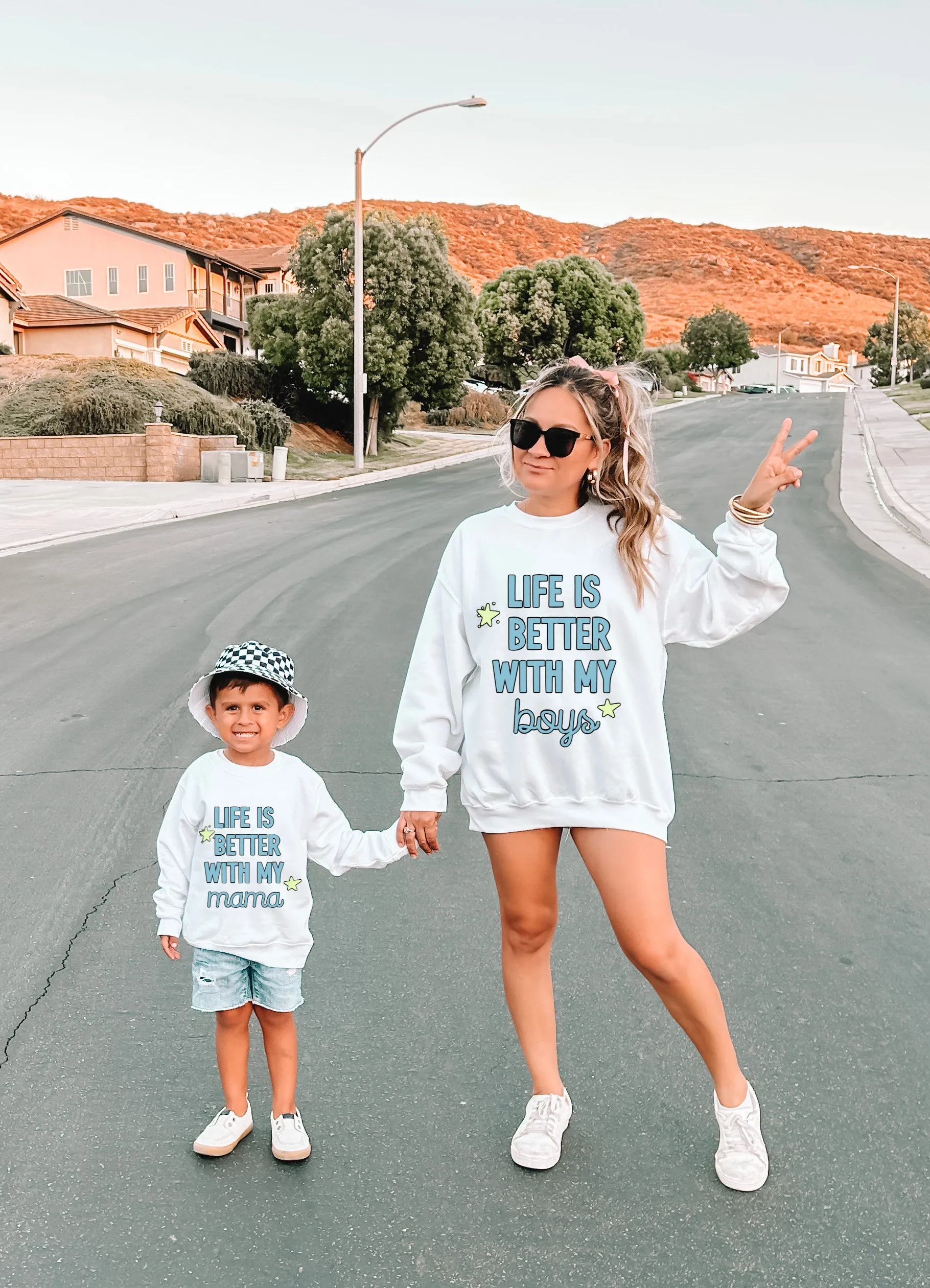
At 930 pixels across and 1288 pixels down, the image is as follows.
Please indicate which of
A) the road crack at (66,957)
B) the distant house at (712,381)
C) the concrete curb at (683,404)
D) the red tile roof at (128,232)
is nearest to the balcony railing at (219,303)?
the red tile roof at (128,232)

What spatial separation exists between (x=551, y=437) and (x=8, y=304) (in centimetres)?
4619

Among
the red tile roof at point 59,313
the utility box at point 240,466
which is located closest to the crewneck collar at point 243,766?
the utility box at point 240,466

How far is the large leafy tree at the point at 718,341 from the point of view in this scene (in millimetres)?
99938

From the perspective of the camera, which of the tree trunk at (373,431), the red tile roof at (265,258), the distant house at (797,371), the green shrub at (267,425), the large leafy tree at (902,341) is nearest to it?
the green shrub at (267,425)

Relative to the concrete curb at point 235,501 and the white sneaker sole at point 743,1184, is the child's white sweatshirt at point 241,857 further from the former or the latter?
the concrete curb at point 235,501

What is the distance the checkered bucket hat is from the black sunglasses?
77 centimetres

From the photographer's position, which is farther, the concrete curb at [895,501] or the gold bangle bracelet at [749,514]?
the concrete curb at [895,501]

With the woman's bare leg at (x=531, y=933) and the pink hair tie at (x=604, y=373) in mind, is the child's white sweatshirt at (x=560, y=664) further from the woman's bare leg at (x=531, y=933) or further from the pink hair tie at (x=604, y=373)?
the pink hair tie at (x=604, y=373)

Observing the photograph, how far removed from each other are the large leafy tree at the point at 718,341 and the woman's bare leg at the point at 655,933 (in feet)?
339

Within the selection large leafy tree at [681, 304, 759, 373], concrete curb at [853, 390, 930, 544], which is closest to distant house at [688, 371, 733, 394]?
large leafy tree at [681, 304, 759, 373]

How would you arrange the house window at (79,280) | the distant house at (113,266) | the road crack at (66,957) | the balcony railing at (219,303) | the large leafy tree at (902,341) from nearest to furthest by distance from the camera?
1. the road crack at (66,957)
2. the distant house at (113,266)
3. the balcony railing at (219,303)
4. the house window at (79,280)
5. the large leafy tree at (902,341)

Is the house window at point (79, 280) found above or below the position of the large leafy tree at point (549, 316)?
above

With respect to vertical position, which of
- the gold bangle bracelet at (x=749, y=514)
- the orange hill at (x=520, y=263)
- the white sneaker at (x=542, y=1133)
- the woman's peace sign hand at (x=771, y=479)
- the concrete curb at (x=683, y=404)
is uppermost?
the orange hill at (x=520, y=263)

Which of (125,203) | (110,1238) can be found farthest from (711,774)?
(125,203)
